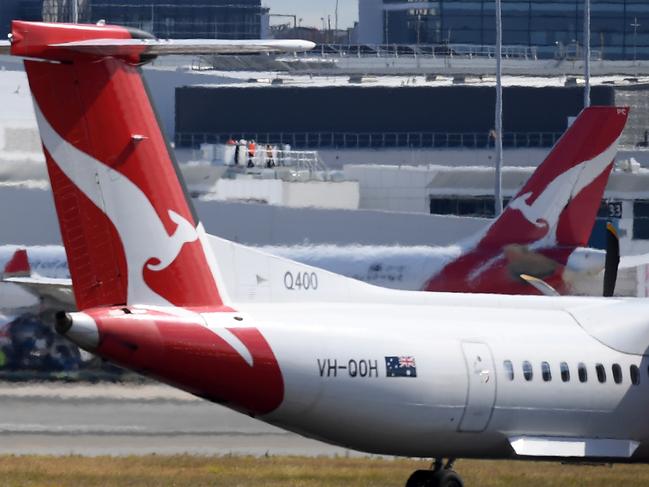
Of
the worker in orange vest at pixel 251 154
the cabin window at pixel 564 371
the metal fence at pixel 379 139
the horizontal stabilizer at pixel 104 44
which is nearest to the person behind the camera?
the horizontal stabilizer at pixel 104 44

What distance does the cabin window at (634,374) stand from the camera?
29.6m

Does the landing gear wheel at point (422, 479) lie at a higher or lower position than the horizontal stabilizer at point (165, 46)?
lower

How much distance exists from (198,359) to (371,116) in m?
80.3

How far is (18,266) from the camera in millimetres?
47719

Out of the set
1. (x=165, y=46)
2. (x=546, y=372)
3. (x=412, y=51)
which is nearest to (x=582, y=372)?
(x=546, y=372)

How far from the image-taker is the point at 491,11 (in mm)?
152125

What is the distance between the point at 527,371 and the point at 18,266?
22.9m

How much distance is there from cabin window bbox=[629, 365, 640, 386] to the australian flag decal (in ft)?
15.4

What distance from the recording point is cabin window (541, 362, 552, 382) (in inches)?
1119

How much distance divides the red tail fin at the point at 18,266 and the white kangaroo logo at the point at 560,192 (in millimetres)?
14015

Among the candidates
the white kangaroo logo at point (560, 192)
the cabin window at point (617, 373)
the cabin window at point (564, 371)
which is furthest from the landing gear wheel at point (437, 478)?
the white kangaroo logo at point (560, 192)

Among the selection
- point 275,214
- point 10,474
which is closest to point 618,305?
point 10,474

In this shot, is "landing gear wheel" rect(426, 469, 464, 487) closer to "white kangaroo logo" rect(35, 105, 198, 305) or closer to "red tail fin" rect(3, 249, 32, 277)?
"white kangaroo logo" rect(35, 105, 198, 305)

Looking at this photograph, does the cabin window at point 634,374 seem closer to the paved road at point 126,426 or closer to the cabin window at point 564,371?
the cabin window at point 564,371
